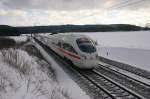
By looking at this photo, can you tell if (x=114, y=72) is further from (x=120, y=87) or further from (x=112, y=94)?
(x=112, y=94)

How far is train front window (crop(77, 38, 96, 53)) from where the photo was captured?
20.7m

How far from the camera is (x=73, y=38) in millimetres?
22438

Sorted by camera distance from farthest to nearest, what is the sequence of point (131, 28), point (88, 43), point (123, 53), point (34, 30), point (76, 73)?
1. point (34, 30)
2. point (131, 28)
3. point (123, 53)
4. point (88, 43)
5. point (76, 73)

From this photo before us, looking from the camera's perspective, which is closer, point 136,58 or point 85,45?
point 85,45

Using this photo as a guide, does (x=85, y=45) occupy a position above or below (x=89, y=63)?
above

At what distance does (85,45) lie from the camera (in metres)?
21.1

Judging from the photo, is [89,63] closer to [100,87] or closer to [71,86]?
[71,86]

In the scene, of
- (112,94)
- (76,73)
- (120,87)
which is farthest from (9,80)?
(76,73)

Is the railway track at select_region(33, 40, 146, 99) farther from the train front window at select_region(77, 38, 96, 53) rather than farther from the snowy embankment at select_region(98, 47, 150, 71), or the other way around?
the snowy embankment at select_region(98, 47, 150, 71)

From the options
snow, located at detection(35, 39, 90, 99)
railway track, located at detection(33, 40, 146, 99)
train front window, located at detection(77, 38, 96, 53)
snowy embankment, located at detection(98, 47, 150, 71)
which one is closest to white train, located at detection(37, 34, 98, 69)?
train front window, located at detection(77, 38, 96, 53)

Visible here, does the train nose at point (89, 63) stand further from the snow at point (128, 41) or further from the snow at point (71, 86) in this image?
the snow at point (128, 41)

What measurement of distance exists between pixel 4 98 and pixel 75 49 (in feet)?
46.8

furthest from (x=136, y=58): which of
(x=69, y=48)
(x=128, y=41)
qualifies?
(x=128, y=41)

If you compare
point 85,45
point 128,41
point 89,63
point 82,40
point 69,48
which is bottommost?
point 128,41
